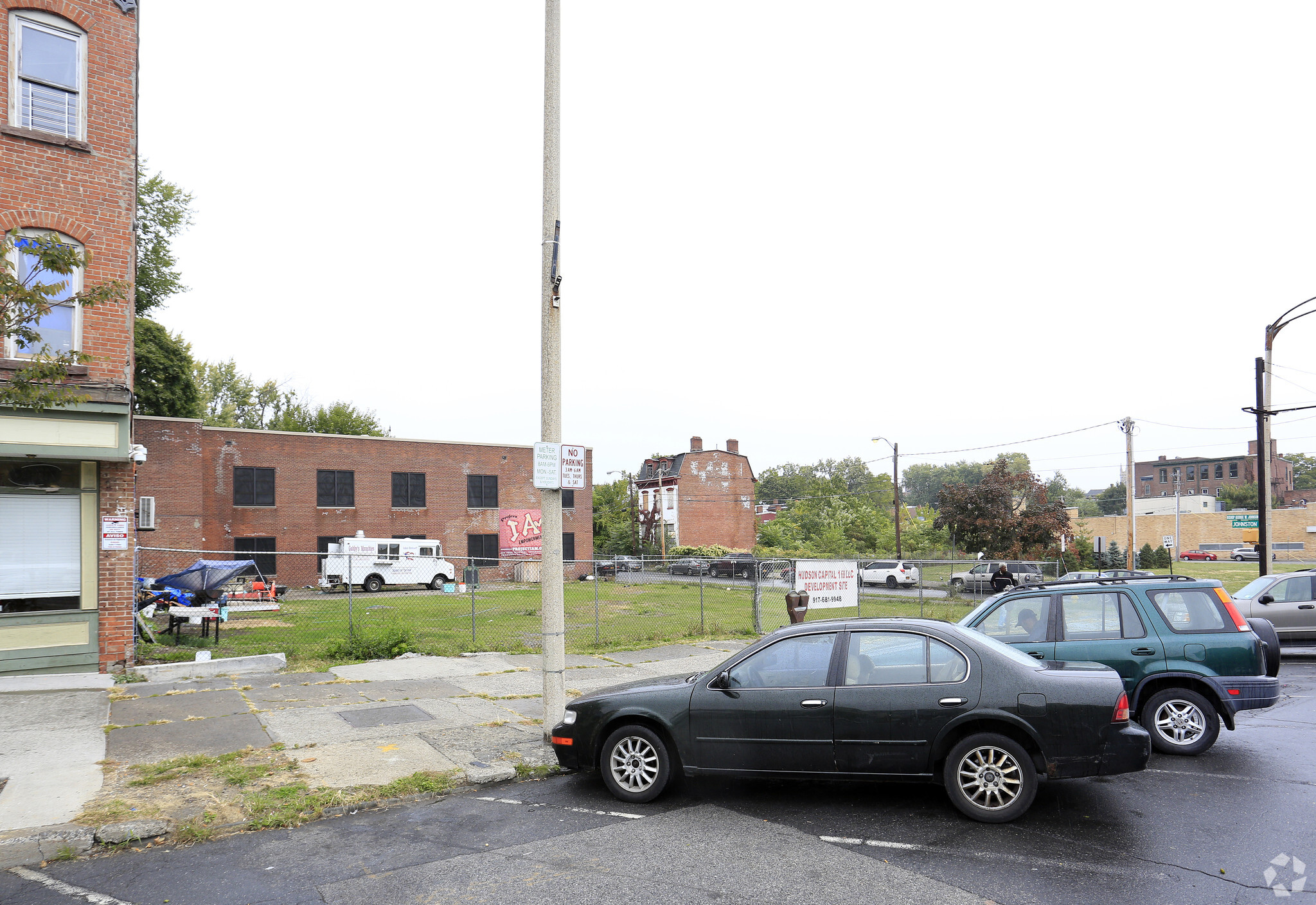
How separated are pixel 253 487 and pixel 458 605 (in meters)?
14.7

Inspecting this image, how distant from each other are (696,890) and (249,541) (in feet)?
118

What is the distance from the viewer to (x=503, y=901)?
15.3 feet

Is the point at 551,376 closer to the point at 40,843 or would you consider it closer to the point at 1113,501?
the point at 40,843

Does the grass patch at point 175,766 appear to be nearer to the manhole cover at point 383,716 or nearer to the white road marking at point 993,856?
the manhole cover at point 383,716

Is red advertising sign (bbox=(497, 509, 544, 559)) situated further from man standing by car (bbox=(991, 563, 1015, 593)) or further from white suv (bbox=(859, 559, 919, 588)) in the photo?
man standing by car (bbox=(991, 563, 1015, 593))

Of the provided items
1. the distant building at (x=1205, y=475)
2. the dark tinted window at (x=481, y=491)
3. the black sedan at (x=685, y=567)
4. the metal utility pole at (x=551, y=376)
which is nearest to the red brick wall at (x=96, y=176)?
the metal utility pole at (x=551, y=376)

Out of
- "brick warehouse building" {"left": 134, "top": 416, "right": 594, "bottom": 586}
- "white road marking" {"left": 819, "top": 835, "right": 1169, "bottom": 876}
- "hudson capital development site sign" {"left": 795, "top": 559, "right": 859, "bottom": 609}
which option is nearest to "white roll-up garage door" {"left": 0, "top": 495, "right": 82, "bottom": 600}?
A: "white road marking" {"left": 819, "top": 835, "right": 1169, "bottom": 876}

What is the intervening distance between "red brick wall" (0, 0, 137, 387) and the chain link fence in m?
3.83

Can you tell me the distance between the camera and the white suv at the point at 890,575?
39.1 meters

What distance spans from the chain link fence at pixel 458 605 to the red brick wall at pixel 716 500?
13631 millimetres

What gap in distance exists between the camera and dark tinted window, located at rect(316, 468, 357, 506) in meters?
37.3

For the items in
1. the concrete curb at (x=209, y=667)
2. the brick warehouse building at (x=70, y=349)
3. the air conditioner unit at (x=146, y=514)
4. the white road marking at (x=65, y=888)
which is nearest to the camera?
the white road marking at (x=65, y=888)

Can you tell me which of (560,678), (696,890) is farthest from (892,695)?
(560,678)

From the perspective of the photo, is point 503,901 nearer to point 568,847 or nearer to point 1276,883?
point 568,847
